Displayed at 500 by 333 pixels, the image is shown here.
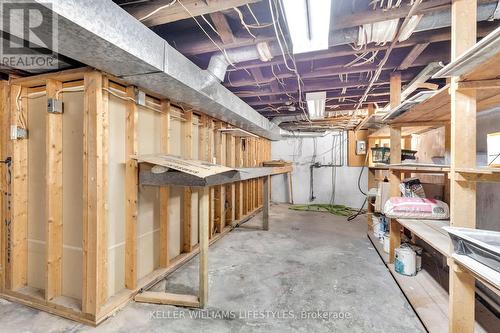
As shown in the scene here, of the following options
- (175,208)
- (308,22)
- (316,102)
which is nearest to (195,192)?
(175,208)

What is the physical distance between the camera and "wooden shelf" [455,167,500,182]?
1.11m

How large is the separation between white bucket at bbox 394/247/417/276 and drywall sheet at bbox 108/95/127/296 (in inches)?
109

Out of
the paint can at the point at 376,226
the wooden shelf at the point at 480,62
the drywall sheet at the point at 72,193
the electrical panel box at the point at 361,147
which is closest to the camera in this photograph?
the wooden shelf at the point at 480,62

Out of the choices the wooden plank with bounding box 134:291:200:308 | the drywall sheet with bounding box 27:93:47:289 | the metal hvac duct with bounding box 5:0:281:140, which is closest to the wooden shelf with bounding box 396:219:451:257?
the wooden plank with bounding box 134:291:200:308

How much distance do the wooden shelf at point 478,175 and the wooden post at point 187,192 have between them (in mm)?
2616

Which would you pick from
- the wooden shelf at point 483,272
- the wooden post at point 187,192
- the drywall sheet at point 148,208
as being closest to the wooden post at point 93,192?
the drywall sheet at point 148,208

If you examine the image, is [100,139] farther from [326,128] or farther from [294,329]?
[326,128]

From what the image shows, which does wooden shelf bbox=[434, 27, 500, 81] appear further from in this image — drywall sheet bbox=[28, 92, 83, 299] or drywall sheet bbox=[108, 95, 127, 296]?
drywall sheet bbox=[28, 92, 83, 299]

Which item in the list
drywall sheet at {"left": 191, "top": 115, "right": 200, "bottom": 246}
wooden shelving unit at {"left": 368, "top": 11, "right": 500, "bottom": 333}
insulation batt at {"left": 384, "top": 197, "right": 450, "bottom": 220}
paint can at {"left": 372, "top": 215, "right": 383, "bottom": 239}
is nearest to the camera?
wooden shelving unit at {"left": 368, "top": 11, "right": 500, "bottom": 333}

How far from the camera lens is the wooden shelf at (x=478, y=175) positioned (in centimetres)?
111

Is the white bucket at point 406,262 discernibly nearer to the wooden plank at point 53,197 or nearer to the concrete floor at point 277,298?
the concrete floor at point 277,298

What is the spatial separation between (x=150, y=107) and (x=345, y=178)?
18.4 ft

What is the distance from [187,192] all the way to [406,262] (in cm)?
260

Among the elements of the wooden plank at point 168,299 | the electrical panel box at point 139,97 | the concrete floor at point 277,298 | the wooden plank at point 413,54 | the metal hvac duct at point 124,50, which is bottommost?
the concrete floor at point 277,298
